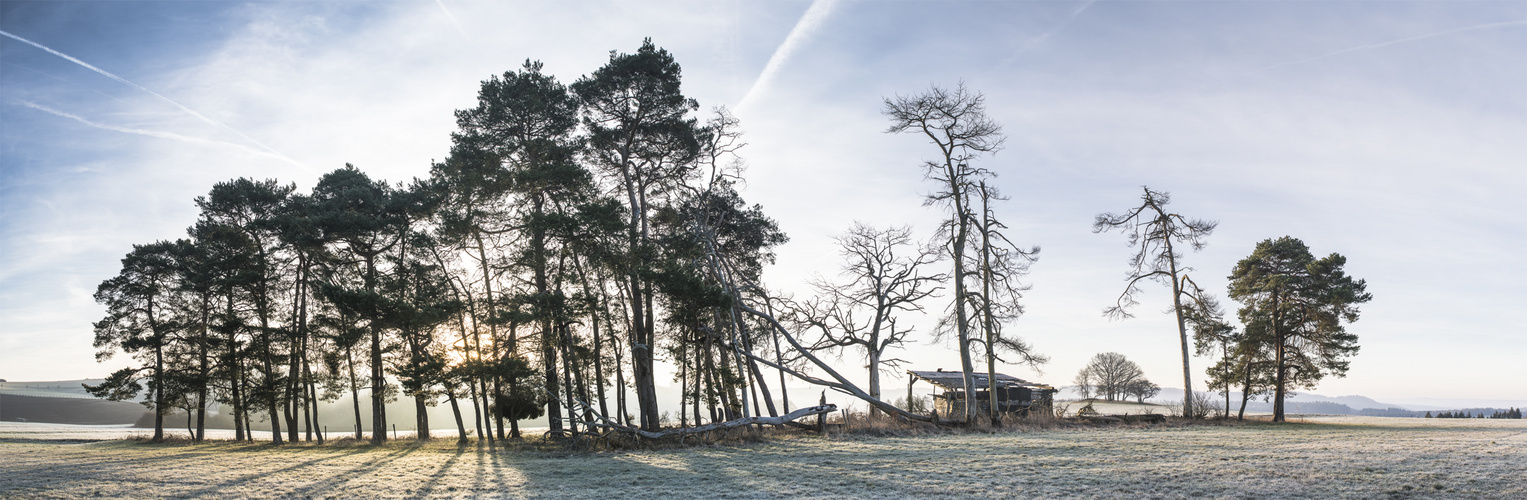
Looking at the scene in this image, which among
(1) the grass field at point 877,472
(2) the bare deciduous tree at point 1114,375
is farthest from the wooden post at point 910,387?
(2) the bare deciduous tree at point 1114,375

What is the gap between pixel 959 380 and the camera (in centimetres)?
3541

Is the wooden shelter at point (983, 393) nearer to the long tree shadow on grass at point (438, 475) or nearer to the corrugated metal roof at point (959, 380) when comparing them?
the corrugated metal roof at point (959, 380)

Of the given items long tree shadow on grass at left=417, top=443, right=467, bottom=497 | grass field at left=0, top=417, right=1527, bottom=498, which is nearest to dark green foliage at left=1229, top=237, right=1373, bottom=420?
grass field at left=0, top=417, right=1527, bottom=498

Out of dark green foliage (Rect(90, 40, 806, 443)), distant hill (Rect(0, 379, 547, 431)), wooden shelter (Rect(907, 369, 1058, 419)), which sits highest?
dark green foliage (Rect(90, 40, 806, 443))

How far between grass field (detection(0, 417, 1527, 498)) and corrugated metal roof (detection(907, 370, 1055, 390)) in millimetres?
16671

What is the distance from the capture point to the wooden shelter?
35.0 meters

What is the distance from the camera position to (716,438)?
2083 centimetres

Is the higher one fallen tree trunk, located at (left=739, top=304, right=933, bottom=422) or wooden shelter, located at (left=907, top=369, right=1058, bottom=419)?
fallen tree trunk, located at (left=739, top=304, right=933, bottom=422)

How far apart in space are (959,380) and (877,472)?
2438 centimetres

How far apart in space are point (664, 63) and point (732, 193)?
5.69 m

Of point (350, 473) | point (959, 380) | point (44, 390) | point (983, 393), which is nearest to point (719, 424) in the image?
point (350, 473)

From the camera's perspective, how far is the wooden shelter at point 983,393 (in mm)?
35000

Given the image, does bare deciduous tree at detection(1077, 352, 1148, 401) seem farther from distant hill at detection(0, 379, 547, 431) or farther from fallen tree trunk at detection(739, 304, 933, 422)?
distant hill at detection(0, 379, 547, 431)

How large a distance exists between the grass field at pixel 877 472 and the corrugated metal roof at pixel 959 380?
1667 cm
